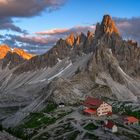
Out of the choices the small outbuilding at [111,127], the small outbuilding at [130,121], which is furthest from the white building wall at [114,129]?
the small outbuilding at [130,121]

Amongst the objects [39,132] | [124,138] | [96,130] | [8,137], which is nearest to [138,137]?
[124,138]

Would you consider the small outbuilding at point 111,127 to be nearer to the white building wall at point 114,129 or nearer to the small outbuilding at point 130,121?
the white building wall at point 114,129

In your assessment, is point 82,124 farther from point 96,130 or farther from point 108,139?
point 108,139

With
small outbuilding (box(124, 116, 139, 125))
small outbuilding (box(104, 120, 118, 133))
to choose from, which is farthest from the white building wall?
small outbuilding (box(124, 116, 139, 125))

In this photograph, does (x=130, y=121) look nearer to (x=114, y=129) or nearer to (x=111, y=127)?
(x=114, y=129)

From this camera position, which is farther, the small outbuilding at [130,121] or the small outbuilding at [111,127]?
the small outbuilding at [130,121]

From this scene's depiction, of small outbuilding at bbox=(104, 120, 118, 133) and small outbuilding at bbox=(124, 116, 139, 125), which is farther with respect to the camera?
small outbuilding at bbox=(124, 116, 139, 125)

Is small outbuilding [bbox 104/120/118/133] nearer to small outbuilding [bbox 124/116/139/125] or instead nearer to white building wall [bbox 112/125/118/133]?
white building wall [bbox 112/125/118/133]

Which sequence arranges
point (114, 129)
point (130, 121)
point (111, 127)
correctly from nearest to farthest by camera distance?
point (111, 127) < point (114, 129) < point (130, 121)

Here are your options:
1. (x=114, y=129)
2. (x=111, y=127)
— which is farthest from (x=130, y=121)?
(x=111, y=127)

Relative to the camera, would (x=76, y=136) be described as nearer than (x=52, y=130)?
Yes

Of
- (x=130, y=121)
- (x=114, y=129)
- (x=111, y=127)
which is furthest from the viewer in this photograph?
(x=130, y=121)
